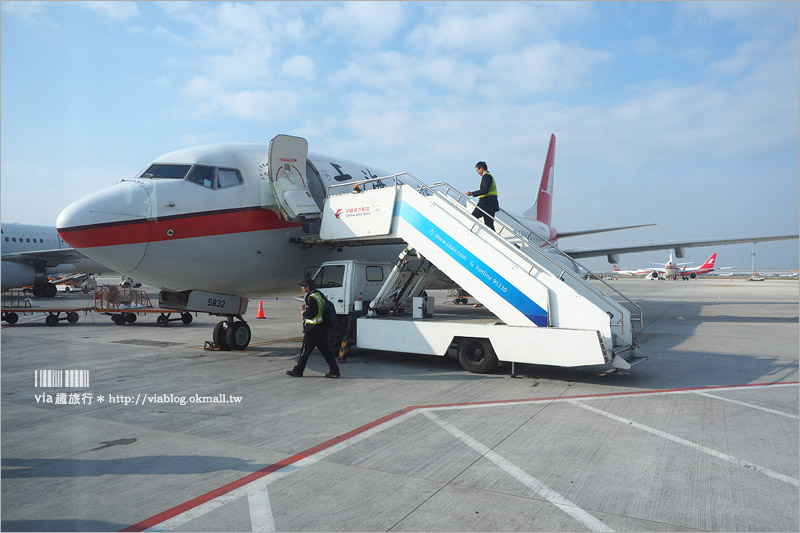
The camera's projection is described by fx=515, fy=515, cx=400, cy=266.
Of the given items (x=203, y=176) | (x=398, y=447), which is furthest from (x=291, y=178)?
(x=398, y=447)

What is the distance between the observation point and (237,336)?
37.7 feet

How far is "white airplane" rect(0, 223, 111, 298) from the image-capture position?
27438 millimetres

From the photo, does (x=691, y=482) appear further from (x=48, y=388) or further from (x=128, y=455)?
(x=48, y=388)

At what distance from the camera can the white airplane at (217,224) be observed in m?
8.75

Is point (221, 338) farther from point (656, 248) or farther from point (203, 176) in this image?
point (656, 248)

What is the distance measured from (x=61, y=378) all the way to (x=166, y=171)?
398 cm

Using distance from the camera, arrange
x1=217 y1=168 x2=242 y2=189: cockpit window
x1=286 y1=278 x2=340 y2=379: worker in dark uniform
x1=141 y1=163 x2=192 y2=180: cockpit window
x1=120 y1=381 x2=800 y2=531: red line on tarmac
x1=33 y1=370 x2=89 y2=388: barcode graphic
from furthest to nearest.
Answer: x1=217 y1=168 x2=242 y2=189: cockpit window < x1=141 y1=163 x2=192 y2=180: cockpit window < x1=286 y1=278 x2=340 y2=379: worker in dark uniform < x1=33 y1=370 x2=89 y2=388: barcode graphic < x1=120 y1=381 x2=800 y2=531: red line on tarmac

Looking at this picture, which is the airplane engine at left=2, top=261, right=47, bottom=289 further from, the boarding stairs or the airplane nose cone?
the boarding stairs

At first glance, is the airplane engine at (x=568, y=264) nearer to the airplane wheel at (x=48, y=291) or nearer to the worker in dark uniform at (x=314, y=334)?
the worker in dark uniform at (x=314, y=334)

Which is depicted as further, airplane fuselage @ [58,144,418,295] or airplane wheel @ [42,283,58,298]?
airplane wheel @ [42,283,58,298]

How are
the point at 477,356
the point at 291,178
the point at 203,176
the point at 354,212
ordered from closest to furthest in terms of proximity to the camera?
1. the point at 477,356
2. the point at 203,176
3. the point at 354,212
4. the point at 291,178

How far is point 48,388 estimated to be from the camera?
25.3ft

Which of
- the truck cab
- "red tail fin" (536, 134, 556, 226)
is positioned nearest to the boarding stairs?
the truck cab

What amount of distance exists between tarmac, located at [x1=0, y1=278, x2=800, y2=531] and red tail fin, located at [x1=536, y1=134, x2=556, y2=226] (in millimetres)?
17438
